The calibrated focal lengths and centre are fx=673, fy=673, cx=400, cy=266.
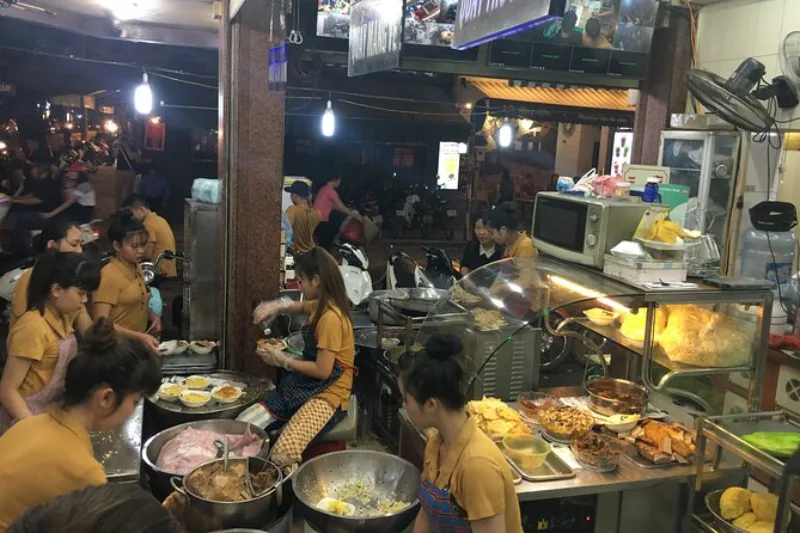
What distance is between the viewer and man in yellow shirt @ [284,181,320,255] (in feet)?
29.1

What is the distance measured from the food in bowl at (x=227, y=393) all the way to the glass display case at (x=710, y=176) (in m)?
3.84

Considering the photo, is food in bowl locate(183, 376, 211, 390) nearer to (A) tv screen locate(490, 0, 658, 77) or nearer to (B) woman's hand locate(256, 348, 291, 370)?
(B) woman's hand locate(256, 348, 291, 370)

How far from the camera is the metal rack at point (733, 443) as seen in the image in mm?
2791

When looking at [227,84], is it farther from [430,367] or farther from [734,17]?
[734,17]

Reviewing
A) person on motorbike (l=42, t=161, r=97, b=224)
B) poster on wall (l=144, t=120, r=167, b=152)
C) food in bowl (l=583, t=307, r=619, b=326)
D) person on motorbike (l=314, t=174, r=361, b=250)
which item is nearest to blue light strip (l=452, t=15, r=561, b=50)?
food in bowl (l=583, t=307, r=619, b=326)

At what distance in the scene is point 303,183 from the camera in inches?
364

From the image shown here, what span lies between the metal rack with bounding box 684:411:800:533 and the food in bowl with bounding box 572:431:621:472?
396 mm

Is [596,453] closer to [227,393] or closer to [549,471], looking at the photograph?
[549,471]

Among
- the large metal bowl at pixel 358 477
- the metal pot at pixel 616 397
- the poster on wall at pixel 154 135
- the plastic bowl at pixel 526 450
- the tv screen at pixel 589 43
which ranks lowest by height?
the large metal bowl at pixel 358 477

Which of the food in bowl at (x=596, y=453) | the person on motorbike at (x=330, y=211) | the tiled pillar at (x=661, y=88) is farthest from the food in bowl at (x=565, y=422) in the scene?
the person on motorbike at (x=330, y=211)

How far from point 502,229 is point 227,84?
8.96 ft

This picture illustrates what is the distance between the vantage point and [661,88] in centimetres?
668

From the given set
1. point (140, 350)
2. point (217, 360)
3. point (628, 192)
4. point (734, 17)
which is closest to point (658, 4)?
point (734, 17)

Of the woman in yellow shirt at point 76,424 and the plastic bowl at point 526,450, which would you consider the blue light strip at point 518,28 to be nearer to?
the woman in yellow shirt at point 76,424
